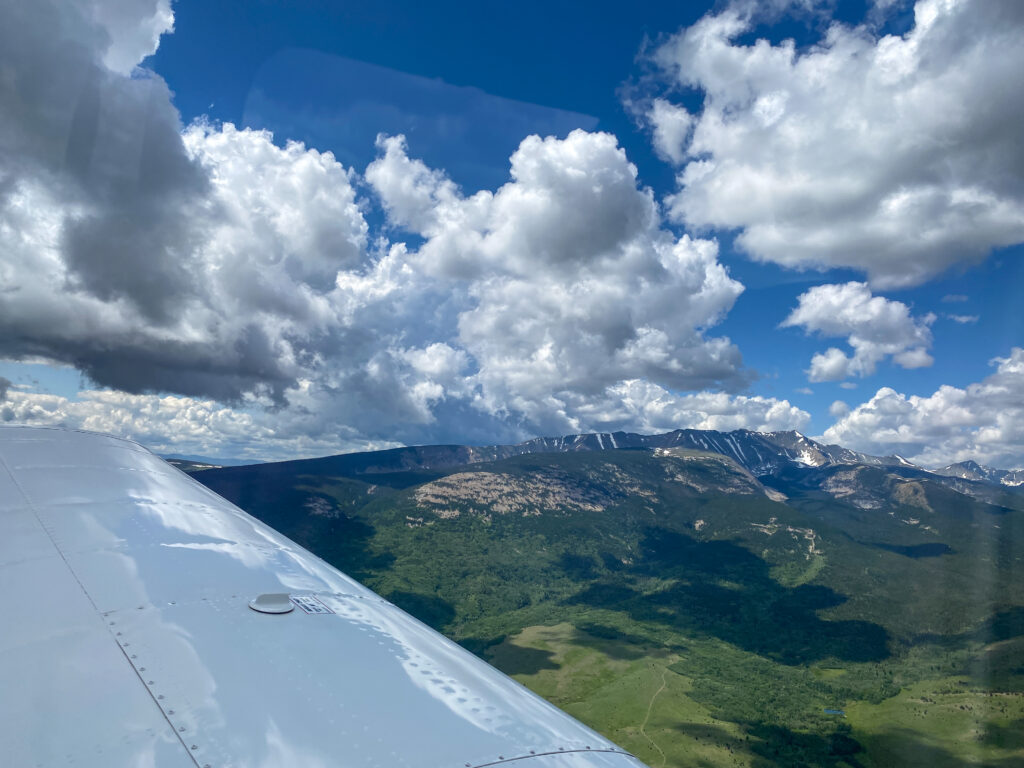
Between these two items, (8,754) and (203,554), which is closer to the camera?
(8,754)

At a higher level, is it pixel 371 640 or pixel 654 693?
pixel 371 640

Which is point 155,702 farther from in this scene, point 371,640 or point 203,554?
point 203,554

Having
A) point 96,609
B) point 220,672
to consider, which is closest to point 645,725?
point 96,609

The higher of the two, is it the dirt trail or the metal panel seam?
the metal panel seam

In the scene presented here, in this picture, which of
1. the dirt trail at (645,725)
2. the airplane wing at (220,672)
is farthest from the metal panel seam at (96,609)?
the dirt trail at (645,725)

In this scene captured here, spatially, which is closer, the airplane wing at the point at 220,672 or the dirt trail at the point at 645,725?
the airplane wing at the point at 220,672

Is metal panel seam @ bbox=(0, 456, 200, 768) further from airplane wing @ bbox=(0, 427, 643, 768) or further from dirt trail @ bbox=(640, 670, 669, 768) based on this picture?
dirt trail @ bbox=(640, 670, 669, 768)

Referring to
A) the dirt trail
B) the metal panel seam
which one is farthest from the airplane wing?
the dirt trail

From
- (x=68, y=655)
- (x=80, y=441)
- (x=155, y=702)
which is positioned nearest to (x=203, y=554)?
(x=68, y=655)

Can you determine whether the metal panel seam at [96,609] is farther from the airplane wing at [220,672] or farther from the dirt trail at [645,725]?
the dirt trail at [645,725]
